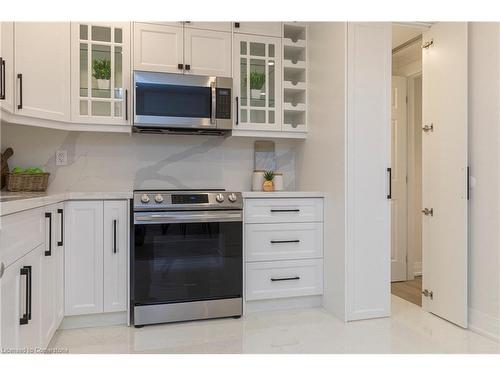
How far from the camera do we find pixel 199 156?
3.17 meters

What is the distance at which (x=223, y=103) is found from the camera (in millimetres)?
2836

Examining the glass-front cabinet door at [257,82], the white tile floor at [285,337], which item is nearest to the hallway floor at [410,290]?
the white tile floor at [285,337]

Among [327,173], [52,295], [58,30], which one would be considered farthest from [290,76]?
[52,295]

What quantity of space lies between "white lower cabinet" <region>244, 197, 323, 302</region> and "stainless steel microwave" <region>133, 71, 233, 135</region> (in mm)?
696

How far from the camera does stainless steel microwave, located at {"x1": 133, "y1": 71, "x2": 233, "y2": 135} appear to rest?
2.68m

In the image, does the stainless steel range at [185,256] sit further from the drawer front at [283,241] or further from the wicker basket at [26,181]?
the wicker basket at [26,181]

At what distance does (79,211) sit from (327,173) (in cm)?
174

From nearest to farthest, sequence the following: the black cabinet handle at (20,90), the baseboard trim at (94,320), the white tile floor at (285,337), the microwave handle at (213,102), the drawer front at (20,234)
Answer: the drawer front at (20,234) → the white tile floor at (285,337) → the black cabinet handle at (20,90) → the baseboard trim at (94,320) → the microwave handle at (213,102)

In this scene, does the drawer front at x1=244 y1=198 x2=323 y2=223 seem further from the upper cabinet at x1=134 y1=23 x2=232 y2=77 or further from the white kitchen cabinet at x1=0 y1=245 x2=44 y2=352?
the white kitchen cabinet at x1=0 y1=245 x2=44 y2=352

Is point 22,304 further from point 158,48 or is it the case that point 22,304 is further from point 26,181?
point 158,48

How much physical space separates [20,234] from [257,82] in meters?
2.12

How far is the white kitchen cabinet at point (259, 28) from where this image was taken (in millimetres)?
2951

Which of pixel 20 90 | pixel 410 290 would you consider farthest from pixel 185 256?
pixel 410 290

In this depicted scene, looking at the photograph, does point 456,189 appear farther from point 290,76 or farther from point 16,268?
point 16,268
